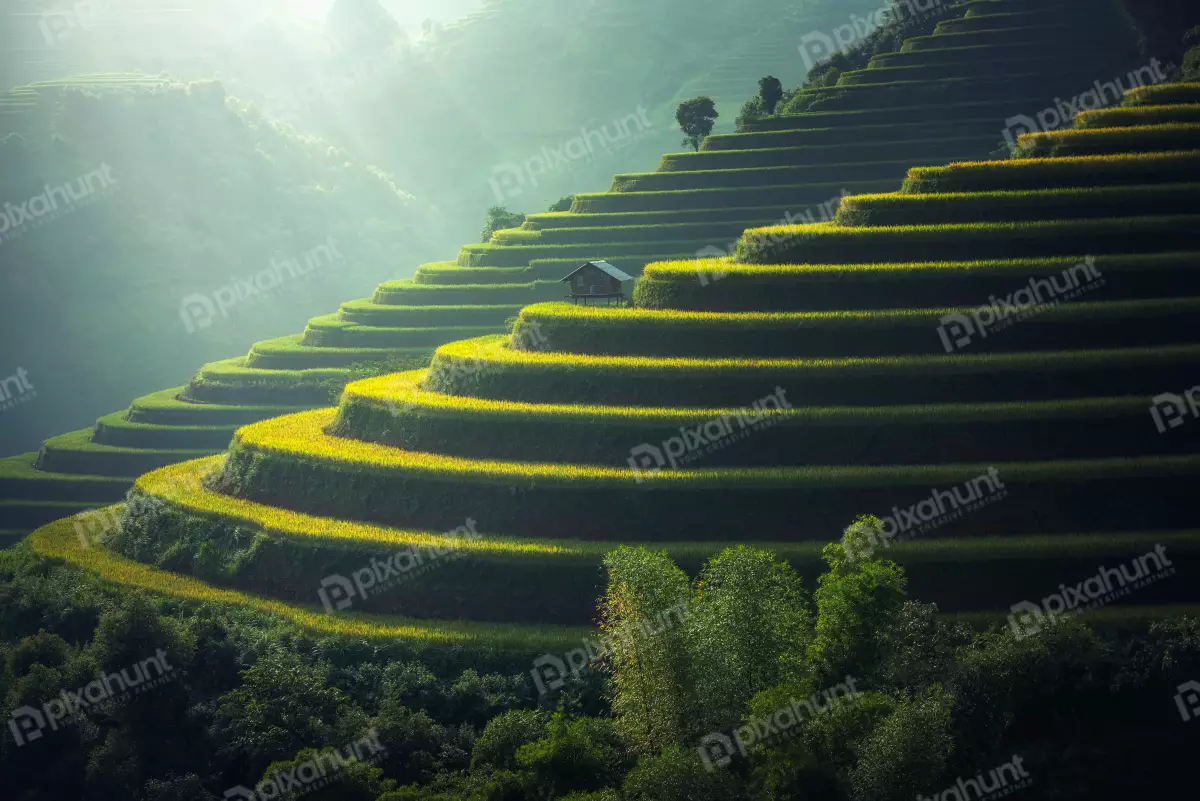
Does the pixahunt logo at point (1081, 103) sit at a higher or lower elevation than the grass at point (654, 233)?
lower

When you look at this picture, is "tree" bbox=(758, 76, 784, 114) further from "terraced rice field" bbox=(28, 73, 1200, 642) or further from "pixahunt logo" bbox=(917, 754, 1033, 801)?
"pixahunt logo" bbox=(917, 754, 1033, 801)

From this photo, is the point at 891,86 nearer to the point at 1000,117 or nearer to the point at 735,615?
the point at 1000,117

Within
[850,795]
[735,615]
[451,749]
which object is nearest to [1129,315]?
[735,615]

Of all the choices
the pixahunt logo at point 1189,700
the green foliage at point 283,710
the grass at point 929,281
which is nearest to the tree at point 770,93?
the grass at point 929,281

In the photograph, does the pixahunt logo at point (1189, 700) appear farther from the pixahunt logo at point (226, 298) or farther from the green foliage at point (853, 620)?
the pixahunt logo at point (226, 298)

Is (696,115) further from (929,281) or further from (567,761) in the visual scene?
(567,761)

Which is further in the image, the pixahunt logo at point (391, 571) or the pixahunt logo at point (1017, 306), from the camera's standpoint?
the pixahunt logo at point (1017, 306)

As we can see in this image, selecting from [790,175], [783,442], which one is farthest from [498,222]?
[783,442]
